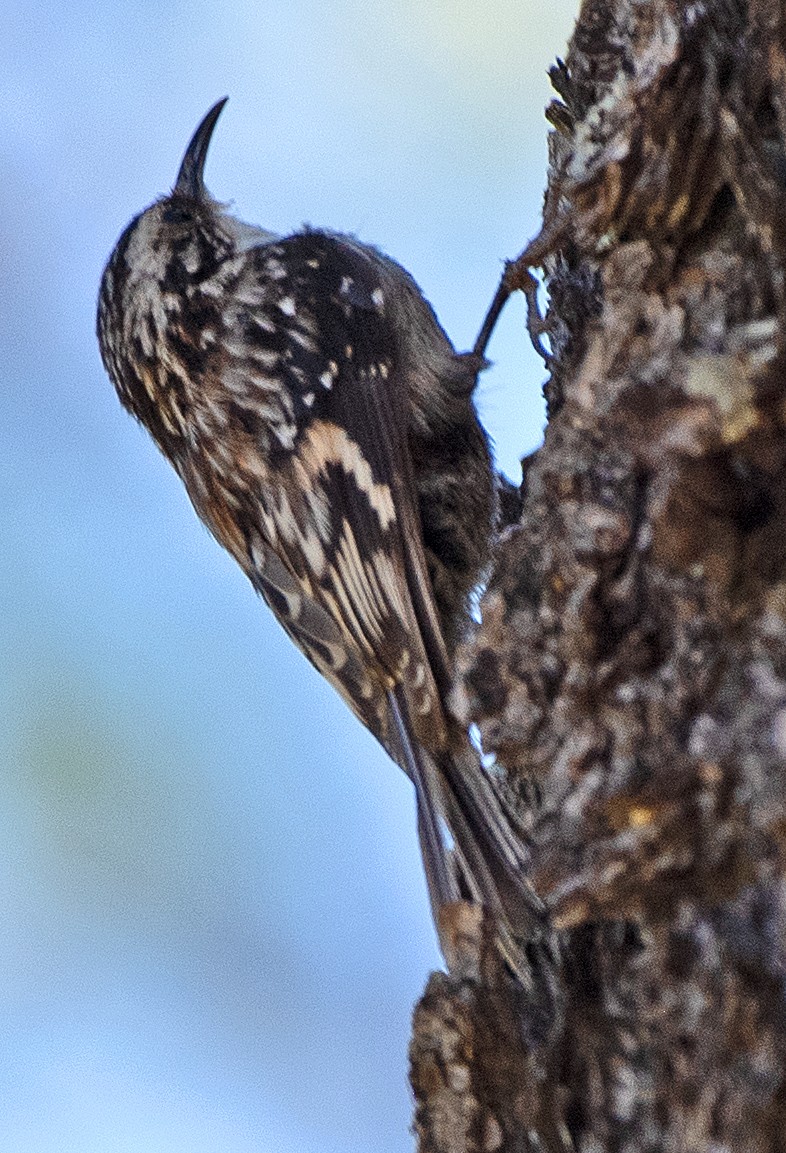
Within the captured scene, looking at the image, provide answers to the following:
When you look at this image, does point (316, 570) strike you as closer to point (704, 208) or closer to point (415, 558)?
point (415, 558)

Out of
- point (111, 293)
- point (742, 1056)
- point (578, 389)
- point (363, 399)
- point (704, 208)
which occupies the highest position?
point (111, 293)

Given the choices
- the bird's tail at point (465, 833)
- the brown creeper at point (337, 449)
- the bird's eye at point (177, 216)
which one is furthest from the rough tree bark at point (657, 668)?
the bird's eye at point (177, 216)

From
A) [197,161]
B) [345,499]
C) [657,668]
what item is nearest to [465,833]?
[345,499]

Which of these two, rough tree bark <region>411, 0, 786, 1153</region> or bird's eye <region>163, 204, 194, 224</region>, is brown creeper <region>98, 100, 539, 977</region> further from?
rough tree bark <region>411, 0, 786, 1153</region>

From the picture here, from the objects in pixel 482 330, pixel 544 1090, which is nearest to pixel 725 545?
pixel 544 1090

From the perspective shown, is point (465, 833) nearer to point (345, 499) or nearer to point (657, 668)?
point (345, 499)

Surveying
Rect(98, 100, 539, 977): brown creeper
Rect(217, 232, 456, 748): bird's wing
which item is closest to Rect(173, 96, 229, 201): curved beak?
Rect(98, 100, 539, 977): brown creeper
